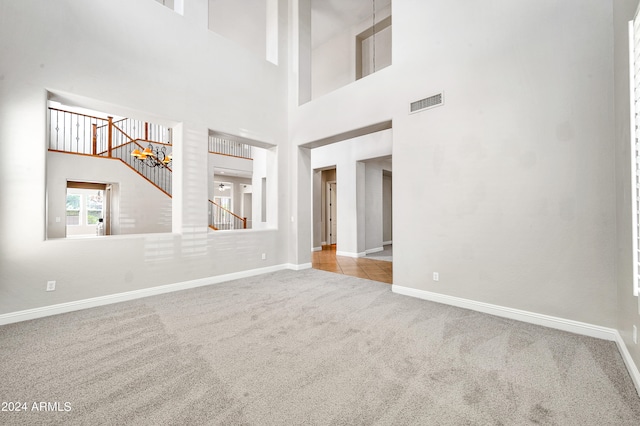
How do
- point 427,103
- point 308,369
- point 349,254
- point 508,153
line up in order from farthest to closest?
point 349,254 < point 427,103 < point 508,153 < point 308,369

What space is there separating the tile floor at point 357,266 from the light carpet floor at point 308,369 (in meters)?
2.00

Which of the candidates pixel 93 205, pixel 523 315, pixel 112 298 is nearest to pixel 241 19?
pixel 112 298

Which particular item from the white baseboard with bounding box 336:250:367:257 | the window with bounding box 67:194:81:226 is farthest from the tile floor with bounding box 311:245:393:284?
the window with bounding box 67:194:81:226

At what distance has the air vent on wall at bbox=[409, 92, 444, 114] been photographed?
3675mm

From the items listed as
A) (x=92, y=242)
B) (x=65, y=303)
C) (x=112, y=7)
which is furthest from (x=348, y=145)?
(x=65, y=303)

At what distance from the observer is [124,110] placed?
12.5 ft

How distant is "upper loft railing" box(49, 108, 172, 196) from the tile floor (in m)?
5.53

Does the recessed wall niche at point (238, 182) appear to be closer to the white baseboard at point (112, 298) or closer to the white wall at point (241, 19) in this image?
the white baseboard at point (112, 298)

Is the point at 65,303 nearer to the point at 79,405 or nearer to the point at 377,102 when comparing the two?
the point at 79,405

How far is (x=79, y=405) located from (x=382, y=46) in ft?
30.4

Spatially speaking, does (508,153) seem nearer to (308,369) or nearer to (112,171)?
(308,369)

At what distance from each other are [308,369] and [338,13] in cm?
858

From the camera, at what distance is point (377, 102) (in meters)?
4.39

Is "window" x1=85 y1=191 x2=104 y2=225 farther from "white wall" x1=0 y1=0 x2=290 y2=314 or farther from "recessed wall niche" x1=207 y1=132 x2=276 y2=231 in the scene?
"white wall" x1=0 y1=0 x2=290 y2=314
